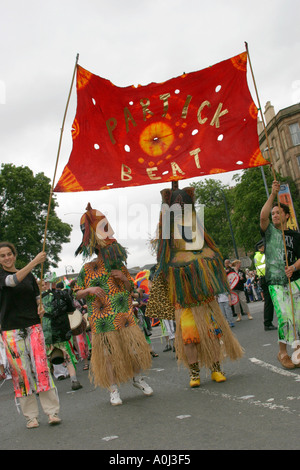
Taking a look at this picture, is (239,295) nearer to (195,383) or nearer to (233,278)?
(233,278)

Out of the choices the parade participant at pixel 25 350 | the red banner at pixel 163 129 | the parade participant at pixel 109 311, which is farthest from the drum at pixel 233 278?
the parade participant at pixel 25 350

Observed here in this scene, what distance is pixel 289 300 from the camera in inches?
243

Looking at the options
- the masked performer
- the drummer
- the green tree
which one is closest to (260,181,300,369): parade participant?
the masked performer

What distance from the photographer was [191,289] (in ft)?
19.9

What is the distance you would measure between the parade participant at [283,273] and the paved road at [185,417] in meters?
0.41

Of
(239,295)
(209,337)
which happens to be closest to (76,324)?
(209,337)

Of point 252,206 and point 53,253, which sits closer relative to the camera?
point 53,253

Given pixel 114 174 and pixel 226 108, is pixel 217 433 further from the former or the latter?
pixel 226 108

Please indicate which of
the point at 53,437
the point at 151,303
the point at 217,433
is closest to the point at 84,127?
the point at 151,303

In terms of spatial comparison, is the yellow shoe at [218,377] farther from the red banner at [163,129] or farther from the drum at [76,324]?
the drum at [76,324]

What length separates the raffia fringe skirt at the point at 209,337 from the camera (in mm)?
6078

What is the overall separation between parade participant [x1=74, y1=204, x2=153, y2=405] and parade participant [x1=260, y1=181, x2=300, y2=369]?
1.54 metres

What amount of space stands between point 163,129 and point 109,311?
7.20 ft

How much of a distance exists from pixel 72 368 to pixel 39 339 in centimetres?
324
